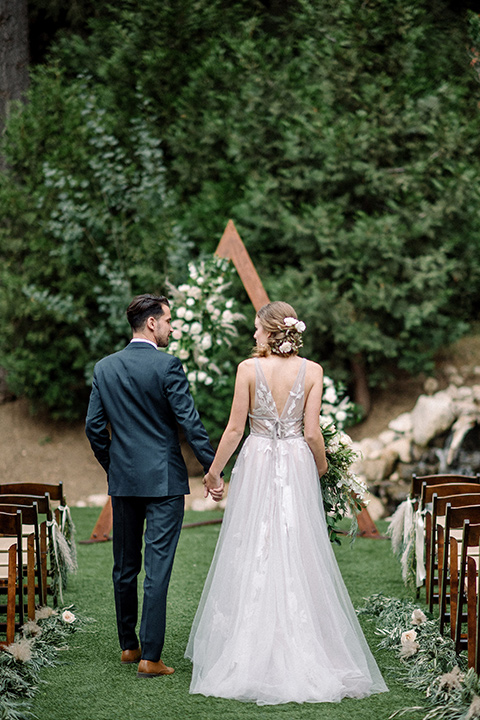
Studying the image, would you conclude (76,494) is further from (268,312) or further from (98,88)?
(268,312)

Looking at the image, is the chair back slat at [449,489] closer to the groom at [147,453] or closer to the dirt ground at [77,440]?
the groom at [147,453]

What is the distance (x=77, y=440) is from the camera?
11562 mm

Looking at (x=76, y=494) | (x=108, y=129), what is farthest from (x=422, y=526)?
(x=108, y=129)

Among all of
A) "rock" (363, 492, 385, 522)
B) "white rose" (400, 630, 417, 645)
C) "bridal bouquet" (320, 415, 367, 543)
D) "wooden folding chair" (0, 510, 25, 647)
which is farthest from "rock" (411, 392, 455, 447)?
"wooden folding chair" (0, 510, 25, 647)

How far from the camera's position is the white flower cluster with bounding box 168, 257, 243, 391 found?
23.7ft

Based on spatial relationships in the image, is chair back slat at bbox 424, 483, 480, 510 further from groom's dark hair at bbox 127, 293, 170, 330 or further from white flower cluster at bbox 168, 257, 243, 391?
white flower cluster at bbox 168, 257, 243, 391

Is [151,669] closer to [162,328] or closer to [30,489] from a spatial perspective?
[162,328]

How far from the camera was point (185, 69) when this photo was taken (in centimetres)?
1127

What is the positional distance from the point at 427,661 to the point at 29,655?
2.04m

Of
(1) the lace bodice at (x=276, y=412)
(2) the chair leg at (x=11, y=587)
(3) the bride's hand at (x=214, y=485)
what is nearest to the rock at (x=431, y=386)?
(1) the lace bodice at (x=276, y=412)

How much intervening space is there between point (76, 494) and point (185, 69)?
6.07 metres

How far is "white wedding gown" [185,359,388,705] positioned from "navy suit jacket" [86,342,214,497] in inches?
13.3

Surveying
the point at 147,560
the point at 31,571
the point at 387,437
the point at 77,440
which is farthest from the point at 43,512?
the point at 77,440

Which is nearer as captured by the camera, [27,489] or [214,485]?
[214,485]
